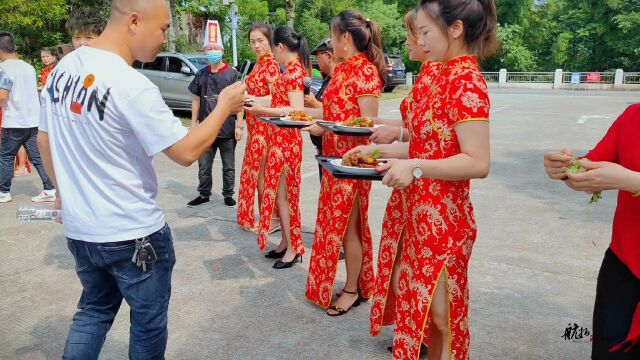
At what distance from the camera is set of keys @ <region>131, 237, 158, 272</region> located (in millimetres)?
2061

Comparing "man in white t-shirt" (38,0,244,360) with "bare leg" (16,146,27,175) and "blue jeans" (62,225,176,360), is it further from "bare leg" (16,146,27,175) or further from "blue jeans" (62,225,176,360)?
"bare leg" (16,146,27,175)

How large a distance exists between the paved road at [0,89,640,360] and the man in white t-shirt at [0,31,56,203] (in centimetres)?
33

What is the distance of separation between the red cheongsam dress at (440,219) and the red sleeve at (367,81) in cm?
114

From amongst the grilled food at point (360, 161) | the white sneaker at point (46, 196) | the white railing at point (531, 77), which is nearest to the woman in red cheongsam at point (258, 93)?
the grilled food at point (360, 161)

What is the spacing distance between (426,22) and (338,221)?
5.54 ft

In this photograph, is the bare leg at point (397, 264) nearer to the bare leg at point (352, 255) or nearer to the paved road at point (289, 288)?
the paved road at point (289, 288)

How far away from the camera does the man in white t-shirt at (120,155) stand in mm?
1928

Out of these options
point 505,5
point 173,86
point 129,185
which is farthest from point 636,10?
point 129,185

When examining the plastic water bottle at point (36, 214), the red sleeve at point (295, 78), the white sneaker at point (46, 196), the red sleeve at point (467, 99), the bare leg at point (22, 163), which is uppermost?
the red sleeve at point (295, 78)

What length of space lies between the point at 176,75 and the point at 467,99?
13744mm

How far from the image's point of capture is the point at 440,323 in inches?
93.9

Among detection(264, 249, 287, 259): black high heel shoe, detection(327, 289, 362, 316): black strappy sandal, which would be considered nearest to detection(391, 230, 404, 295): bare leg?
detection(327, 289, 362, 316): black strappy sandal

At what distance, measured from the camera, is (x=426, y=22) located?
2.20 metres

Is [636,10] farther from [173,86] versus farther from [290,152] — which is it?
[290,152]
